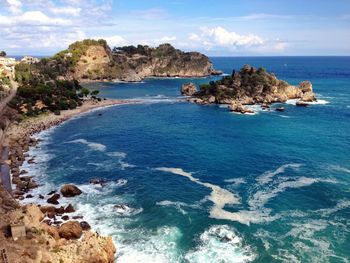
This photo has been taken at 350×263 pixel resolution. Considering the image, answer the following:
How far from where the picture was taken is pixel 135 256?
52.9m

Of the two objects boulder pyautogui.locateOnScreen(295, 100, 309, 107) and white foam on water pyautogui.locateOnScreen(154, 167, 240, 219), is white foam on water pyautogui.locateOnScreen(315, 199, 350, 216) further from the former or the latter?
boulder pyautogui.locateOnScreen(295, 100, 309, 107)

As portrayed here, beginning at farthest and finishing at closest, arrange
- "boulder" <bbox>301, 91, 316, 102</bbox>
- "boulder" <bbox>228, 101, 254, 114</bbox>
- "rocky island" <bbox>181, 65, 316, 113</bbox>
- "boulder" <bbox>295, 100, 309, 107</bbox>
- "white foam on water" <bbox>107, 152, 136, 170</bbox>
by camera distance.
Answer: "boulder" <bbox>301, 91, 316, 102</bbox>
"rocky island" <bbox>181, 65, 316, 113</bbox>
"boulder" <bbox>295, 100, 309, 107</bbox>
"boulder" <bbox>228, 101, 254, 114</bbox>
"white foam on water" <bbox>107, 152, 136, 170</bbox>

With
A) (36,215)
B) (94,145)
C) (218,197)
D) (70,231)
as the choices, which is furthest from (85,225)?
(94,145)

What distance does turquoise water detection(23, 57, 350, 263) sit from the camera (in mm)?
56125

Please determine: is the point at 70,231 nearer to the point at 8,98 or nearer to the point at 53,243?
the point at 53,243

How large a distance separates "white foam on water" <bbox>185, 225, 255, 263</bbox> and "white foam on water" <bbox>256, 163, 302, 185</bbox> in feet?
72.1

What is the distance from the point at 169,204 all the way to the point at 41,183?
29.4 m

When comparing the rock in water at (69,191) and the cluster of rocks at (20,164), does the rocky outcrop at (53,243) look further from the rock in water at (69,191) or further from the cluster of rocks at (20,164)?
the cluster of rocks at (20,164)

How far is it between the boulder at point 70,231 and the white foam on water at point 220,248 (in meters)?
16.8

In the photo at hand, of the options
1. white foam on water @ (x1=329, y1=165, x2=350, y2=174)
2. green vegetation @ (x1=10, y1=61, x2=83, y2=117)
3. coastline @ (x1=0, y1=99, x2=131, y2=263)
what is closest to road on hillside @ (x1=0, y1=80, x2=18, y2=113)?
green vegetation @ (x1=10, y1=61, x2=83, y2=117)

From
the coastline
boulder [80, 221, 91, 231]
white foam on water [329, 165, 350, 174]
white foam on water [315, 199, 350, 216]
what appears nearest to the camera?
the coastline

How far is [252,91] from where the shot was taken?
175125 millimetres

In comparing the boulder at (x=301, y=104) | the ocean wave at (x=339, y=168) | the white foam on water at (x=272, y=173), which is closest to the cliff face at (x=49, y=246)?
the white foam on water at (x=272, y=173)

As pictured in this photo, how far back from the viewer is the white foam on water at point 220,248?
52.5m
